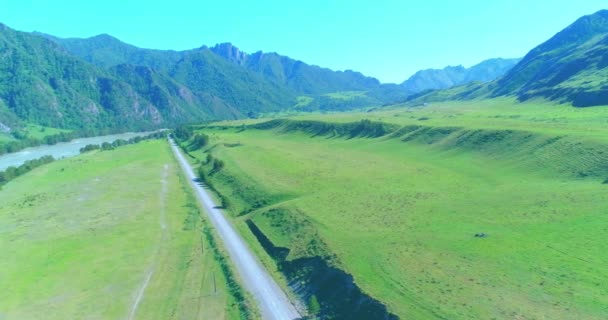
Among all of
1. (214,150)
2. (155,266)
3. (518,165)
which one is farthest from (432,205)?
(214,150)

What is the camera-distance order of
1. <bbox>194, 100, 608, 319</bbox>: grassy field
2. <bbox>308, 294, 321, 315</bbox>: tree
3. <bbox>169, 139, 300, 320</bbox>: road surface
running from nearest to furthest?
1. <bbox>194, 100, 608, 319</bbox>: grassy field
2. <bbox>308, 294, 321, 315</bbox>: tree
3. <bbox>169, 139, 300, 320</bbox>: road surface

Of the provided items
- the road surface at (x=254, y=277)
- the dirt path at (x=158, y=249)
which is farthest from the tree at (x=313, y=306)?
the dirt path at (x=158, y=249)

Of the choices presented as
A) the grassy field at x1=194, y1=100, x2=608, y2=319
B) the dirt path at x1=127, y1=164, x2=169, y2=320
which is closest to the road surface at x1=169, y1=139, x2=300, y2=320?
the grassy field at x1=194, y1=100, x2=608, y2=319

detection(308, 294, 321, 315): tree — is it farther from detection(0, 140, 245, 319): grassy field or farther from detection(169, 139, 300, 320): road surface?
detection(0, 140, 245, 319): grassy field

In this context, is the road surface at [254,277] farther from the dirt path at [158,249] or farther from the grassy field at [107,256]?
the dirt path at [158,249]

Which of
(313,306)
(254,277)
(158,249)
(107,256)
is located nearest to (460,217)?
(313,306)

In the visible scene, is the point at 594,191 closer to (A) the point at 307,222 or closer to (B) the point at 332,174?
(A) the point at 307,222
